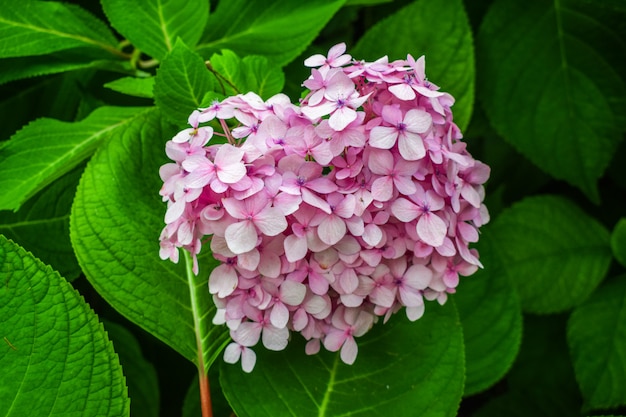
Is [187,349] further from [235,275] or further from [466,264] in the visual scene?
[466,264]

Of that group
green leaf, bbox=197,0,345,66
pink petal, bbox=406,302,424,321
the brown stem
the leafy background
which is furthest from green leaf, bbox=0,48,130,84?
pink petal, bbox=406,302,424,321

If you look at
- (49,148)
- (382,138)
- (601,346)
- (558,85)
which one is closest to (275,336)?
(382,138)

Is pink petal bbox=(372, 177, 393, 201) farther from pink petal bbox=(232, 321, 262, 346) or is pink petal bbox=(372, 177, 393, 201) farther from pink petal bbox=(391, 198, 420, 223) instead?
pink petal bbox=(232, 321, 262, 346)

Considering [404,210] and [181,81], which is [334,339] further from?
[181,81]

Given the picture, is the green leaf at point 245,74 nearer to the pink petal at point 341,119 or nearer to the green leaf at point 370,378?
the pink petal at point 341,119

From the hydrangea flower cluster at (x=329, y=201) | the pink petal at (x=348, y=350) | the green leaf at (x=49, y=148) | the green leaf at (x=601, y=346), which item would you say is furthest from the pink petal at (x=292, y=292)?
the green leaf at (x=601, y=346)
